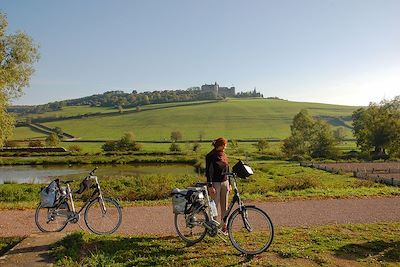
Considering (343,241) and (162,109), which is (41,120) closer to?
(162,109)

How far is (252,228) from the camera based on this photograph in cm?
702

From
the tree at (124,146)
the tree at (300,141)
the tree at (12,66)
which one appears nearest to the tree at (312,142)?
the tree at (300,141)

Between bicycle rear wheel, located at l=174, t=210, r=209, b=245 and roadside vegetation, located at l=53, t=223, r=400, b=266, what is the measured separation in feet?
0.51

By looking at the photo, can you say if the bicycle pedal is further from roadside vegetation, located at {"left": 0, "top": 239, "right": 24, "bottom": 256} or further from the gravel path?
roadside vegetation, located at {"left": 0, "top": 239, "right": 24, "bottom": 256}

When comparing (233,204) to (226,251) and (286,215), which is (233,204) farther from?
(286,215)

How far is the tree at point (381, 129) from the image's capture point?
198 ft

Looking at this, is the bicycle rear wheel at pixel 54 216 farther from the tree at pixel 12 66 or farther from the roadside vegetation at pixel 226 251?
the tree at pixel 12 66

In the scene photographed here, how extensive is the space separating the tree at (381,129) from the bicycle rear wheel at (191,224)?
5888 cm

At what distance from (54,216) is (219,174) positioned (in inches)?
159

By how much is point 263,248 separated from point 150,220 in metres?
4.36

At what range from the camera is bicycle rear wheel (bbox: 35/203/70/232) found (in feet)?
28.6

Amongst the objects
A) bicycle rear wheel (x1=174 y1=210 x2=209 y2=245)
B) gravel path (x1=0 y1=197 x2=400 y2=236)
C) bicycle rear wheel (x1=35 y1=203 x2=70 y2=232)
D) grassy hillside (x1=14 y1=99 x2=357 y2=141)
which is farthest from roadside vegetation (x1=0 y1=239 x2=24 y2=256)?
grassy hillside (x1=14 y1=99 x2=357 y2=141)

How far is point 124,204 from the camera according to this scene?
12742 millimetres

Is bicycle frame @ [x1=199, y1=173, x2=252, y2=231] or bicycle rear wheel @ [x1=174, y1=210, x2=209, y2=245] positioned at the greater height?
bicycle frame @ [x1=199, y1=173, x2=252, y2=231]
